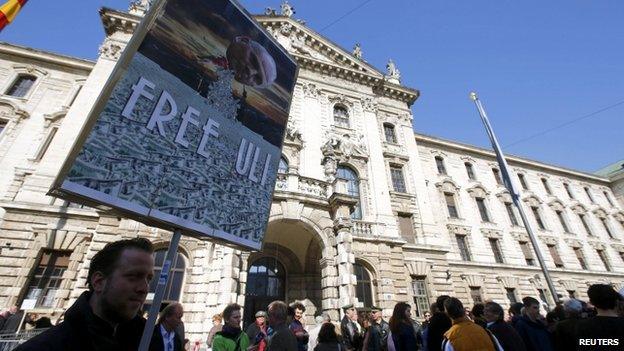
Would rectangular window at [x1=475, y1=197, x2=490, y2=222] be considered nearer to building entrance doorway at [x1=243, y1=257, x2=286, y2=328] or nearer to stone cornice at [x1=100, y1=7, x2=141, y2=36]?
building entrance doorway at [x1=243, y1=257, x2=286, y2=328]

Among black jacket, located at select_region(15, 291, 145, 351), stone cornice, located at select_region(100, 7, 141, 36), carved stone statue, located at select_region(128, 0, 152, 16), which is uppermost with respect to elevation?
carved stone statue, located at select_region(128, 0, 152, 16)

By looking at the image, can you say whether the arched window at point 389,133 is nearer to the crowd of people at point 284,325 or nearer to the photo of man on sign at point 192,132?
the crowd of people at point 284,325

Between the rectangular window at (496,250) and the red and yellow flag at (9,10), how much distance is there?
2572 cm

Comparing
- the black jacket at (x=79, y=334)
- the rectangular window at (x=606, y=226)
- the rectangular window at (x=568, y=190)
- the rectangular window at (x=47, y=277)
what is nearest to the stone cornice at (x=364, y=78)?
the rectangular window at (x=47, y=277)

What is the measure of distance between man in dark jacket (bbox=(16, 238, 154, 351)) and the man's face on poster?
2.85 m

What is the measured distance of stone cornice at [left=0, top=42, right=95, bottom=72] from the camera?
16.1 metres

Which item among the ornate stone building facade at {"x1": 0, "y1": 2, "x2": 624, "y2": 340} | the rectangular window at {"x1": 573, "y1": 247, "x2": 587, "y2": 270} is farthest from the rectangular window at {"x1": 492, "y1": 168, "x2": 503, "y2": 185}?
the rectangular window at {"x1": 573, "y1": 247, "x2": 587, "y2": 270}

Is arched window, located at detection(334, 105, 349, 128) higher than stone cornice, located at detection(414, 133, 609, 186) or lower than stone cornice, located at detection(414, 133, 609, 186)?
lower

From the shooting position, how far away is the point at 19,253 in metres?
10.8

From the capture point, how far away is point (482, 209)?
21.9 meters

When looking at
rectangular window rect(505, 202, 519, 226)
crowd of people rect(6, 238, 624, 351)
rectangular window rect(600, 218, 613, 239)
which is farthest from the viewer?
rectangular window rect(600, 218, 613, 239)

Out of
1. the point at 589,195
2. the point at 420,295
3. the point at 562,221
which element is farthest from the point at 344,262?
the point at 589,195

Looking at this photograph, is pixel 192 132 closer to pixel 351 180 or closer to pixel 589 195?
pixel 351 180

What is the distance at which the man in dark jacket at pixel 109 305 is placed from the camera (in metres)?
1.51
